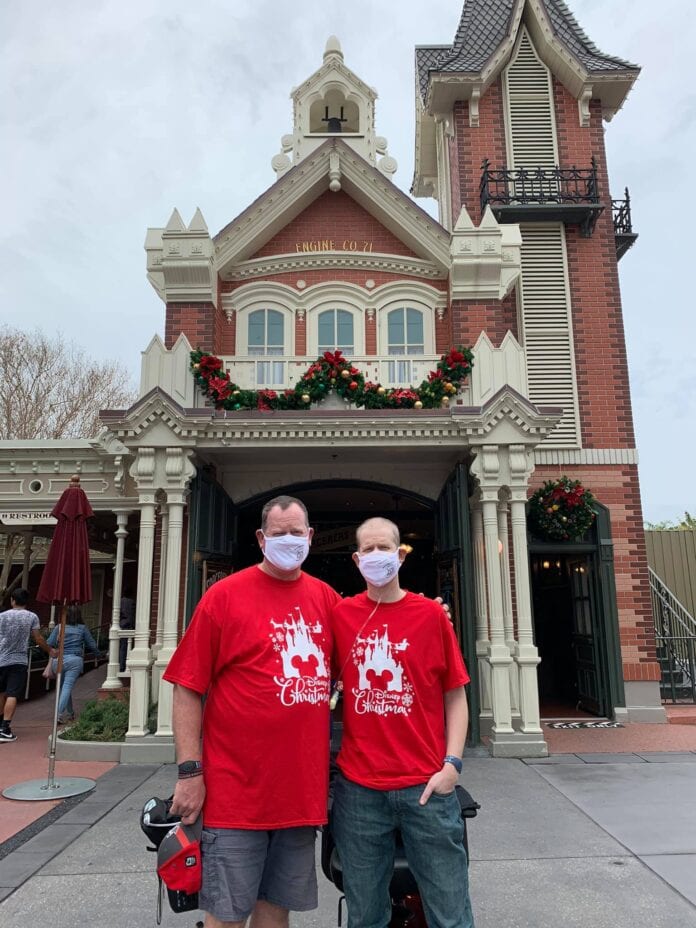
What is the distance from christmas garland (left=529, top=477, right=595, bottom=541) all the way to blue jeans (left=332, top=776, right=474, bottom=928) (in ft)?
26.7

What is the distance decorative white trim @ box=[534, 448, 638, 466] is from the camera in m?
11.1

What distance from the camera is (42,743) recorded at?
865 centimetres

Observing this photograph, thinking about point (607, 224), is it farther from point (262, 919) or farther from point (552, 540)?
point (262, 919)

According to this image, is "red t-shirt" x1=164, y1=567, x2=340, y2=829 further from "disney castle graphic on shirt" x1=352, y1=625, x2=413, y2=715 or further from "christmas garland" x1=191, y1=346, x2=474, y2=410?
"christmas garland" x1=191, y1=346, x2=474, y2=410

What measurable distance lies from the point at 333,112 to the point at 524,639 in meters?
10.0

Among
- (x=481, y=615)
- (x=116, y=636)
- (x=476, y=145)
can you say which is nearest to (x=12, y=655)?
(x=116, y=636)

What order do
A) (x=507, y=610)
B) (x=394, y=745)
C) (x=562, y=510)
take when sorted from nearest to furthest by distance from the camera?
(x=394, y=745) → (x=507, y=610) → (x=562, y=510)

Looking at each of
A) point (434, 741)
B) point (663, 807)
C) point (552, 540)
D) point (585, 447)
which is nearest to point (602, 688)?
point (552, 540)

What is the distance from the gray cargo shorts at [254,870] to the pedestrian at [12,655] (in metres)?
6.96

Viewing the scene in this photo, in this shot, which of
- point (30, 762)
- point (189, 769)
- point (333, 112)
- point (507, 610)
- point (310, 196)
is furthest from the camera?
point (333, 112)

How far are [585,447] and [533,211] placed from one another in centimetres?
428

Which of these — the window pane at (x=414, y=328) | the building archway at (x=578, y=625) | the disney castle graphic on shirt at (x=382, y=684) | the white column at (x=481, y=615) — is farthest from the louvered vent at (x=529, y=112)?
the disney castle graphic on shirt at (x=382, y=684)

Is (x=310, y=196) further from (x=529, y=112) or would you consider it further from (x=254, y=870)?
(x=254, y=870)

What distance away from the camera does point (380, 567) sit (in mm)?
2746
